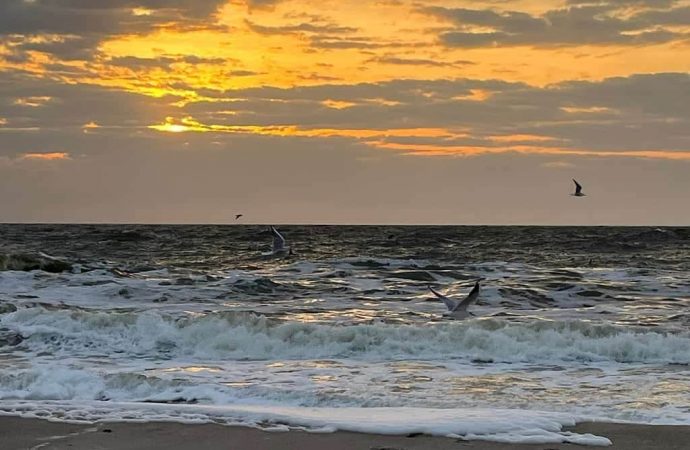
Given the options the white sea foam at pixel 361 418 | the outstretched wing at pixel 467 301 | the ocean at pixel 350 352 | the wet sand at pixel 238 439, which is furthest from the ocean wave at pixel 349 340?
the wet sand at pixel 238 439

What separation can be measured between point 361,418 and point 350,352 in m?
4.04

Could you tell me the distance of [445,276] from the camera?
892 inches

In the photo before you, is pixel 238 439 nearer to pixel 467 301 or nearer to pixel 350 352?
pixel 350 352

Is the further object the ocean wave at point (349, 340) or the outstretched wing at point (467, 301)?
the outstretched wing at point (467, 301)

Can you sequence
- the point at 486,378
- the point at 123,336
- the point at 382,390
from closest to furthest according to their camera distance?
the point at 382,390
the point at 486,378
the point at 123,336

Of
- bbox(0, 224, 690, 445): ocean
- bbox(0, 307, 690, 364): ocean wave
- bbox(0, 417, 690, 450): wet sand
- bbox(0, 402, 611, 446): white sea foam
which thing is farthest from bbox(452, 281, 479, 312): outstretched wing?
bbox(0, 417, 690, 450): wet sand

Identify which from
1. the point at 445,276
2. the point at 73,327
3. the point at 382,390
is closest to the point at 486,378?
the point at 382,390

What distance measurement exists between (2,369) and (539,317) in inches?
344

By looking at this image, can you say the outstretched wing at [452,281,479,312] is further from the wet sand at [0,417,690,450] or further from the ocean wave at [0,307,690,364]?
the wet sand at [0,417,690,450]

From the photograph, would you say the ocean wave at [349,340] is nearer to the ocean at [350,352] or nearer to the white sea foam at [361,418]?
the ocean at [350,352]

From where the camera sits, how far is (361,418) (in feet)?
23.3

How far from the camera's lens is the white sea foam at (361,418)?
653 cm

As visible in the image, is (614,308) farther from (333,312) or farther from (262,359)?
(262,359)

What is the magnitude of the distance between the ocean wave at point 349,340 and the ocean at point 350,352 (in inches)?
1.3
